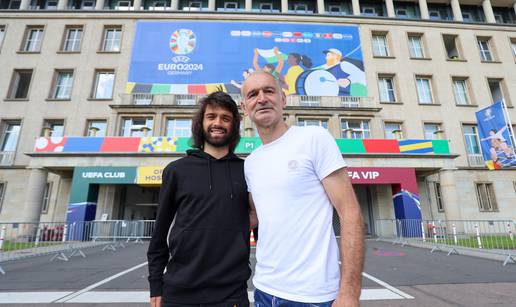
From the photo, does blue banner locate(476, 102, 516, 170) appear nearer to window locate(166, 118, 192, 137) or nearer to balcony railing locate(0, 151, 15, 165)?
window locate(166, 118, 192, 137)

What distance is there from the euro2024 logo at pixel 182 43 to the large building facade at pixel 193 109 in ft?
5.92

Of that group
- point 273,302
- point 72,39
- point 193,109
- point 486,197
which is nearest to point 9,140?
point 72,39

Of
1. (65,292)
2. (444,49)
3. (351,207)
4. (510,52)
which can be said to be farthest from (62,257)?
(510,52)

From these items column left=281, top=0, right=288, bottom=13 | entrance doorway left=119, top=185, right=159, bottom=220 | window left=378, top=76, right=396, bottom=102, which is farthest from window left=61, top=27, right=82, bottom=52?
window left=378, top=76, right=396, bottom=102

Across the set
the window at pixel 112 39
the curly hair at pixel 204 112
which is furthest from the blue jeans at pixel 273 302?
the window at pixel 112 39

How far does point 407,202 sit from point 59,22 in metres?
31.2

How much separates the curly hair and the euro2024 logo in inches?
847

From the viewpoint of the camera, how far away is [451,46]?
25.7 meters

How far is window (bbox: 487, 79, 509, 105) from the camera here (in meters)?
23.3

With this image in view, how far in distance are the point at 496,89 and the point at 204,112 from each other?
31.9 metres

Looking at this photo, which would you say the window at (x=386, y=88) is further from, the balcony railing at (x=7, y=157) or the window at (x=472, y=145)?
the balcony railing at (x=7, y=157)

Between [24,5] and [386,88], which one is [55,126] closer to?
[24,5]

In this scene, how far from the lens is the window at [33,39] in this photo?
2242 cm

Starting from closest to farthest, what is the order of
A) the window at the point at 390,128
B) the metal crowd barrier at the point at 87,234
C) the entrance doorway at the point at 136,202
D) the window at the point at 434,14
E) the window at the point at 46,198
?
the metal crowd barrier at the point at 87,234
the window at the point at 46,198
the entrance doorway at the point at 136,202
the window at the point at 390,128
the window at the point at 434,14
